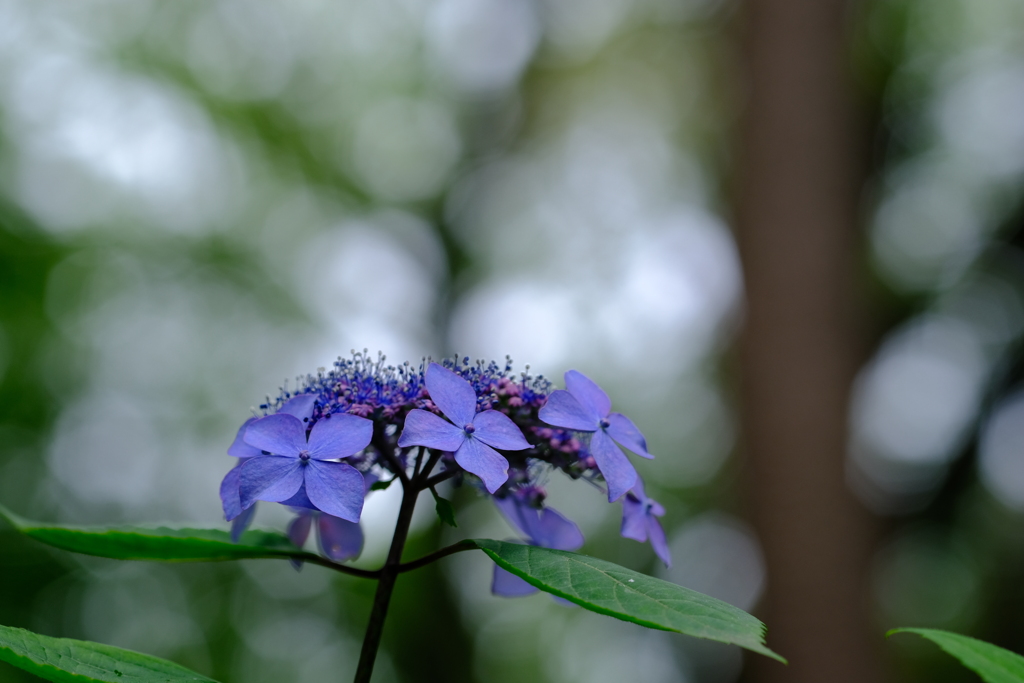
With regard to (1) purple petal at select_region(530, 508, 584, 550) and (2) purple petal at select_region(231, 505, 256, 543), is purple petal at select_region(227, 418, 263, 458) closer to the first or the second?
(2) purple petal at select_region(231, 505, 256, 543)

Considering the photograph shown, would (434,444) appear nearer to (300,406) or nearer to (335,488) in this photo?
(335,488)

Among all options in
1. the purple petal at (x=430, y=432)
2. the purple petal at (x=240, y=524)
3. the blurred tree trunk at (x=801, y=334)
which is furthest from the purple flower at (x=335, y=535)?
the blurred tree trunk at (x=801, y=334)

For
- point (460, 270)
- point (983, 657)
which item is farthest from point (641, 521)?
point (460, 270)

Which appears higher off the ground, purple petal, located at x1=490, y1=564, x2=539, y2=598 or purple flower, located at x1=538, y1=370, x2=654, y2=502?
purple flower, located at x1=538, y1=370, x2=654, y2=502

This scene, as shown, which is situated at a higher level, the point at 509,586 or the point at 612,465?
the point at 612,465

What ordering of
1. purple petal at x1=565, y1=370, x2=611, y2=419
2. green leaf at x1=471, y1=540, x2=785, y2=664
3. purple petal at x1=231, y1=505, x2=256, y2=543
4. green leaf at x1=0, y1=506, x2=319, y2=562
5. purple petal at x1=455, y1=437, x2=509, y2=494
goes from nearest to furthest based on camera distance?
green leaf at x1=471, y1=540, x2=785, y2=664
purple petal at x1=455, y1=437, x2=509, y2=494
purple petal at x1=565, y1=370, x2=611, y2=419
green leaf at x1=0, y1=506, x2=319, y2=562
purple petal at x1=231, y1=505, x2=256, y2=543

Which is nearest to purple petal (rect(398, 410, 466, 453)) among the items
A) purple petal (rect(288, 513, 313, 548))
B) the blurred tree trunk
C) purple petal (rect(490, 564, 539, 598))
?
purple petal (rect(490, 564, 539, 598))

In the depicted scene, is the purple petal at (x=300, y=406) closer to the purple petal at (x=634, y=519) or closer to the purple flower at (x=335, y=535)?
the purple flower at (x=335, y=535)

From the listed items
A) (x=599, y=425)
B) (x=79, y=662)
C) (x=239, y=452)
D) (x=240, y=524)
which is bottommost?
(x=79, y=662)

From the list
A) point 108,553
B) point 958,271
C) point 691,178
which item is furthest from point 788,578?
point 691,178
